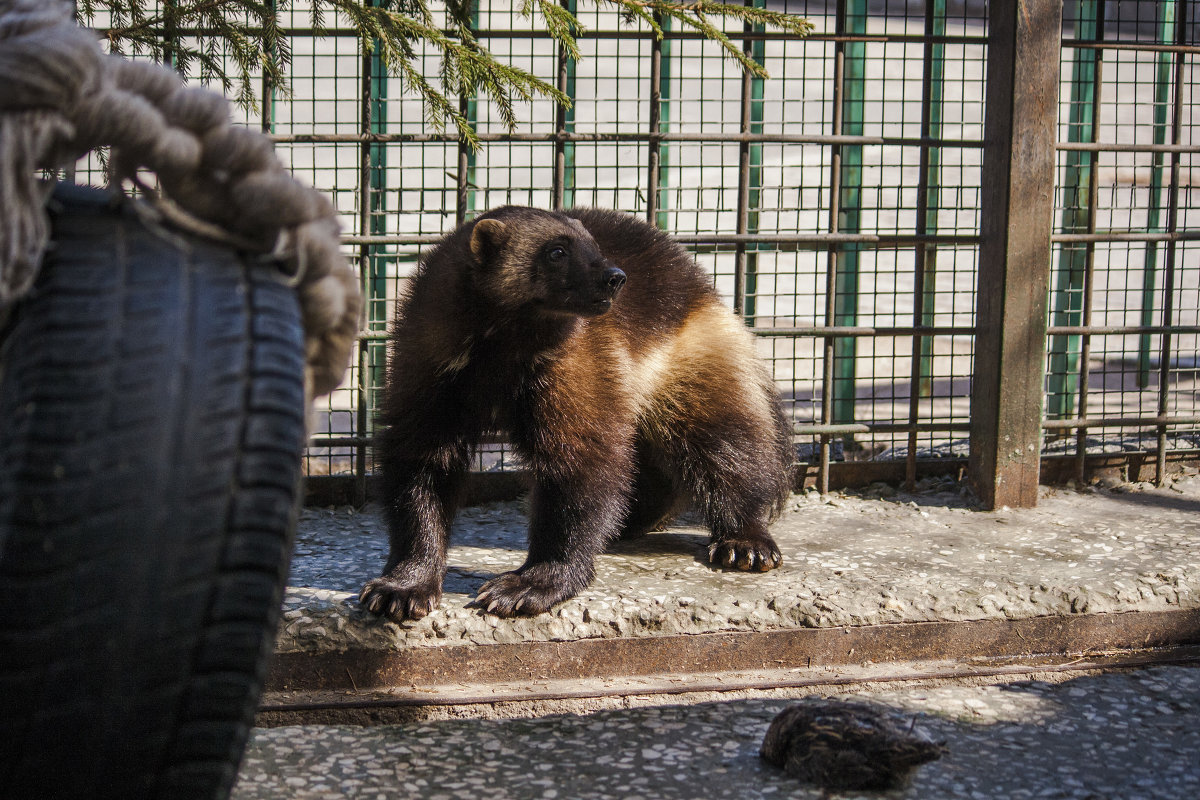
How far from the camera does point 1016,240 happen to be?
4.55 metres

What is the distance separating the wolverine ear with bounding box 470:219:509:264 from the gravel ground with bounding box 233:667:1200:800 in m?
1.39

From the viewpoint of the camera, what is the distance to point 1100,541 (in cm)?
423

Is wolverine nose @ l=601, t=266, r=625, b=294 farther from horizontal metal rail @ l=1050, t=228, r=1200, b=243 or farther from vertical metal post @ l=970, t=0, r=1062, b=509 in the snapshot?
horizontal metal rail @ l=1050, t=228, r=1200, b=243

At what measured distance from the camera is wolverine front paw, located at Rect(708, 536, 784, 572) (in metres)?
3.84

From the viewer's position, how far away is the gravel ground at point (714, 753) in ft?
8.48

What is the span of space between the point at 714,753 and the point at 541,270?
151 cm


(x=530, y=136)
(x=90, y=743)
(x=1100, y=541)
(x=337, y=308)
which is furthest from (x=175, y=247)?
(x=1100, y=541)

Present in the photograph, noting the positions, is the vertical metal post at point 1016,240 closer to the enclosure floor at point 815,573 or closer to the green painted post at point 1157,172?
the enclosure floor at point 815,573

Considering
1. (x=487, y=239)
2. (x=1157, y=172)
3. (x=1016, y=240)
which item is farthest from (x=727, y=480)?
(x=1157, y=172)

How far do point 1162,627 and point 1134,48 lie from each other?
8.46ft

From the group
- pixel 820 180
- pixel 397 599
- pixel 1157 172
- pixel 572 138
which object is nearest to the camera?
pixel 397 599

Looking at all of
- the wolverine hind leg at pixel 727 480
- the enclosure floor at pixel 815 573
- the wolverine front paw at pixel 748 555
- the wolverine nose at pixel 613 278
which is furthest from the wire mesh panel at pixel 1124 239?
the wolverine nose at pixel 613 278

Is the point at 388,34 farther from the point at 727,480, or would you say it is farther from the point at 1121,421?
the point at 1121,421

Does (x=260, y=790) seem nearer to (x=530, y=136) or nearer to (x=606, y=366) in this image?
(x=606, y=366)
